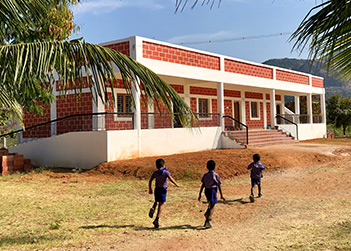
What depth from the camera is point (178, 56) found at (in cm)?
1612

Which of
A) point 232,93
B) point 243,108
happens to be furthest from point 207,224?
point 243,108

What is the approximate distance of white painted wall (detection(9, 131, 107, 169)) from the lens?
1317 cm

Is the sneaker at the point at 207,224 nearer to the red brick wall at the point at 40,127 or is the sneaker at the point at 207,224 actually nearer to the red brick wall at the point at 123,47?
the red brick wall at the point at 123,47

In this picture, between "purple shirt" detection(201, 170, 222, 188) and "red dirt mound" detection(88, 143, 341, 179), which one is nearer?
"purple shirt" detection(201, 170, 222, 188)

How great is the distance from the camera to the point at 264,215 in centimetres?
636

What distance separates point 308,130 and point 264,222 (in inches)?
843

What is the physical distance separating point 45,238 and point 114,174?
654 cm

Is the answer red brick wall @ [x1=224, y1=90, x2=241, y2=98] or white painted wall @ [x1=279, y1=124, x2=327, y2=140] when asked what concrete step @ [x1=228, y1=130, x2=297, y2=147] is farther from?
red brick wall @ [x1=224, y1=90, x2=241, y2=98]

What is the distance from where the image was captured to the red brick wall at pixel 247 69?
1922cm

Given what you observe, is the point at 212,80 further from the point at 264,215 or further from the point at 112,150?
the point at 264,215

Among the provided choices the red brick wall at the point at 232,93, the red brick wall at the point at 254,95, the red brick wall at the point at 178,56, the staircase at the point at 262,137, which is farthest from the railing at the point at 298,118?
the red brick wall at the point at 178,56

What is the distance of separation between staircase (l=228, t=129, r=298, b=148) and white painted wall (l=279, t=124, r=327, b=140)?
1290 millimetres

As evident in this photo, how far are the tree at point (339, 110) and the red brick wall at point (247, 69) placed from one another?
14.8 meters

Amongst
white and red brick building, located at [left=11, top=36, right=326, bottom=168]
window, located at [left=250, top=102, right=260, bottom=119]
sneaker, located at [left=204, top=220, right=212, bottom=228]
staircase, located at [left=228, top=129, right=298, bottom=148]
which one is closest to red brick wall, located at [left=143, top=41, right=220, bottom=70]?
white and red brick building, located at [left=11, top=36, right=326, bottom=168]
